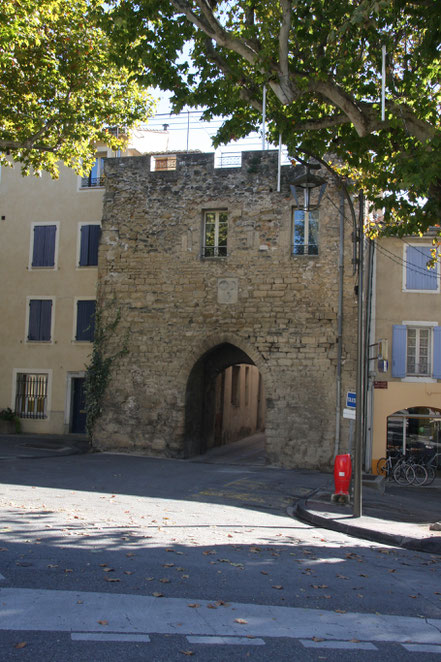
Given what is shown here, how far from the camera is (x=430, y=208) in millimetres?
10945

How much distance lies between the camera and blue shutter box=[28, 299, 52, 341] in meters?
24.4

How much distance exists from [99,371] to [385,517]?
11432 millimetres

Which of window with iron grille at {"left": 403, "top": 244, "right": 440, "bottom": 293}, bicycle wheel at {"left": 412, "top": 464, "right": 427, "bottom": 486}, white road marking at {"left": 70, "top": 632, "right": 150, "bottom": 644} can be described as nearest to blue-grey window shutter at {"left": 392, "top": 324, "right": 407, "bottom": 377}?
window with iron grille at {"left": 403, "top": 244, "right": 440, "bottom": 293}

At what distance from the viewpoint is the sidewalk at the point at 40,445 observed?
18547mm

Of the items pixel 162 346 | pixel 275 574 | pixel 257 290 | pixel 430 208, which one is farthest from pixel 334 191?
pixel 275 574

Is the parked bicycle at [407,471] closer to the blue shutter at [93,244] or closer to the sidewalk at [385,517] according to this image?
the sidewalk at [385,517]

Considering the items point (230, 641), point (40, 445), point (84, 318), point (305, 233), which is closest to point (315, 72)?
point (230, 641)

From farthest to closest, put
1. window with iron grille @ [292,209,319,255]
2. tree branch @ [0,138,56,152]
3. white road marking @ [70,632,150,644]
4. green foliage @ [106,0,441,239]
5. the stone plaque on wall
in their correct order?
1. the stone plaque on wall
2. window with iron grille @ [292,209,319,255]
3. tree branch @ [0,138,56,152]
4. green foliage @ [106,0,441,239]
5. white road marking @ [70,632,150,644]

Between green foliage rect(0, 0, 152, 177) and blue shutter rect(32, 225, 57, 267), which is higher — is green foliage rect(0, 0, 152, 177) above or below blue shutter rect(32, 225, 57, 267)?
above

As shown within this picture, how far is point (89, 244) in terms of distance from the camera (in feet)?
79.0

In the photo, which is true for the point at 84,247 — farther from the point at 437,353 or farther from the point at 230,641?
the point at 230,641

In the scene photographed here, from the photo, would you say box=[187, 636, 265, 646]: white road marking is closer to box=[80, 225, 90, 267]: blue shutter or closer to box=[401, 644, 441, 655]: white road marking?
box=[401, 644, 441, 655]: white road marking

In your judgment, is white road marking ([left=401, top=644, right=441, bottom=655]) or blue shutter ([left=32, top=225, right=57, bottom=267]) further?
blue shutter ([left=32, top=225, right=57, bottom=267])

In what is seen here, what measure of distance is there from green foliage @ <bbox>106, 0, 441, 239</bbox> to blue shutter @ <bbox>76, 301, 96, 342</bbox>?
13235 mm
